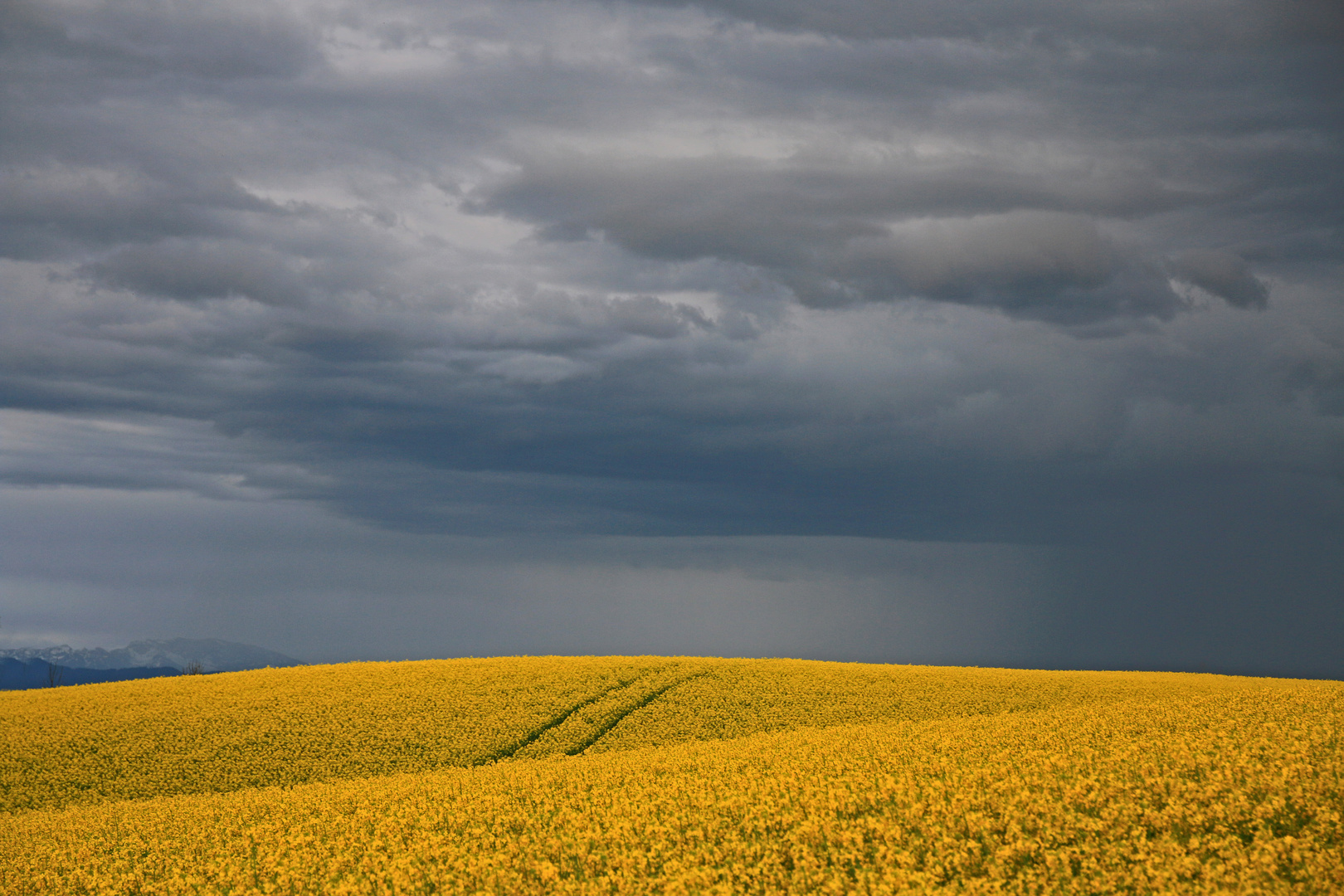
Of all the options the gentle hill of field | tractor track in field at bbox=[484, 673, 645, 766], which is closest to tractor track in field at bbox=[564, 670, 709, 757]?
the gentle hill of field

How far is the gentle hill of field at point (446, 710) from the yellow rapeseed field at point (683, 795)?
0.72 ft

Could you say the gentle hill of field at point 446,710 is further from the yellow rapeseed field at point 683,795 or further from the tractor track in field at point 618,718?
the yellow rapeseed field at point 683,795

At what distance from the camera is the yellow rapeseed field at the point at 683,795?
15.0m

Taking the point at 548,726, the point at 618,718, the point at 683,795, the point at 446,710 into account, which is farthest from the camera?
the point at 446,710

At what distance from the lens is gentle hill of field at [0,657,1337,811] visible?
3788 cm

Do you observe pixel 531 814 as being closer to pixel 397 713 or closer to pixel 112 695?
pixel 397 713

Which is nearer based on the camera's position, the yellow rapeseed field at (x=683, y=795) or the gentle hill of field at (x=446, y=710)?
the yellow rapeseed field at (x=683, y=795)

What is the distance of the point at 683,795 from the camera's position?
2083 centimetres

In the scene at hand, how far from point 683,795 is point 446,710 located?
87.1ft

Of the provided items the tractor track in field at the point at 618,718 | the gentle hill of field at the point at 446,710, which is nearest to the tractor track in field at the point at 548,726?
the gentle hill of field at the point at 446,710

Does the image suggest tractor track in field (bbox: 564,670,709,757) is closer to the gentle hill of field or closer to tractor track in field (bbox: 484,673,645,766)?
the gentle hill of field

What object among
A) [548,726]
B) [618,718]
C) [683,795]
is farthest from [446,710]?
[683,795]

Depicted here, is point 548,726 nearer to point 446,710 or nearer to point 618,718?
point 618,718

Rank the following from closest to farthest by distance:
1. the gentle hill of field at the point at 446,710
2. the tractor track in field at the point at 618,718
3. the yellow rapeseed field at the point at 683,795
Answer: the yellow rapeseed field at the point at 683,795 < the gentle hill of field at the point at 446,710 < the tractor track in field at the point at 618,718
